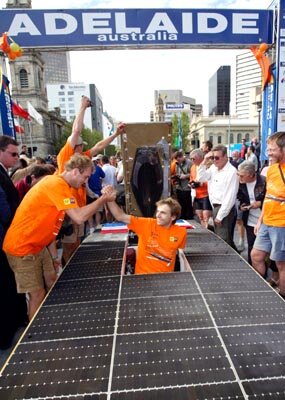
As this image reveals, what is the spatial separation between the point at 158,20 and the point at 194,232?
18.5ft

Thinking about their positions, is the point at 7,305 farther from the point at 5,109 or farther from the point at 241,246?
the point at 5,109

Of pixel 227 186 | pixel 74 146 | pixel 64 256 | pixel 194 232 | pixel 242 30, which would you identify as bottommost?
pixel 64 256

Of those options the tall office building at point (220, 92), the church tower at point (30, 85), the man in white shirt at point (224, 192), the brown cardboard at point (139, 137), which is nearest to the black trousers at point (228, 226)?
the man in white shirt at point (224, 192)

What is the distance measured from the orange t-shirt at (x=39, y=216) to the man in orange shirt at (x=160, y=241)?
0.63m

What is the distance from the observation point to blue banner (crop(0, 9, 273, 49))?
22.9 ft

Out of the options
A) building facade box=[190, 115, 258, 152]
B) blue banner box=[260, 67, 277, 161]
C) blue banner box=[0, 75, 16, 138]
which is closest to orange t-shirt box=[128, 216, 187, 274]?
blue banner box=[0, 75, 16, 138]

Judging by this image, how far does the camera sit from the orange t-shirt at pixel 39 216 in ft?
8.82

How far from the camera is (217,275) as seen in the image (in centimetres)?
255

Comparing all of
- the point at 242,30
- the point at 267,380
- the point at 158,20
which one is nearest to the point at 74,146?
the point at 267,380

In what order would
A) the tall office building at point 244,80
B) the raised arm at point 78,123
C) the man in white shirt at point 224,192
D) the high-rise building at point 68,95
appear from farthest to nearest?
1. the high-rise building at point 68,95
2. the tall office building at point 244,80
3. the man in white shirt at point 224,192
4. the raised arm at point 78,123

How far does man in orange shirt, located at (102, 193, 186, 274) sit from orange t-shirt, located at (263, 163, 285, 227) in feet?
3.30

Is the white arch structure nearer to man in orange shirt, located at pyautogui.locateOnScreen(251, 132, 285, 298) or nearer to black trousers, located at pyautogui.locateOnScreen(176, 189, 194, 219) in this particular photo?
black trousers, located at pyautogui.locateOnScreen(176, 189, 194, 219)

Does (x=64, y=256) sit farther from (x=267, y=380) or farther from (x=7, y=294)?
(x=267, y=380)

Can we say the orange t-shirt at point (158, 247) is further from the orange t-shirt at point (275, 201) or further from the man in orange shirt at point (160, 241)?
the orange t-shirt at point (275, 201)
